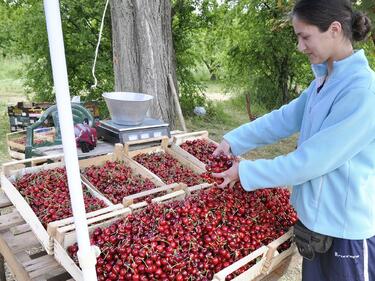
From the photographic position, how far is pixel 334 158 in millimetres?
1486

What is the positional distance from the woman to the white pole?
801 mm

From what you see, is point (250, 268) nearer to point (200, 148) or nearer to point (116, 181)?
point (116, 181)

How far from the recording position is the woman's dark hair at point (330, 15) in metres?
1.50

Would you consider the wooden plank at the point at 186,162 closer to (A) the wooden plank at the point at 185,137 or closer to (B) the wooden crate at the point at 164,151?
(B) the wooden crate at the point at 164,151

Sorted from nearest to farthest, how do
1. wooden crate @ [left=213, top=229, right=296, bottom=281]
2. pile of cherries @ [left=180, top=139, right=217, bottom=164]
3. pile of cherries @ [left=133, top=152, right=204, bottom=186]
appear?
wooden crate @ [left=213, top=229, right=296, bottom=281]
pile of cherries @ [left=133, top=152, right=204, bottom=186]
pile of cherries @ [left=180, top=139, right=217, bottom=164]

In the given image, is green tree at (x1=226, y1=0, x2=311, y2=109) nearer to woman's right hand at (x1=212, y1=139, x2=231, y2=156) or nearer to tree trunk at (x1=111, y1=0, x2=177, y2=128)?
tree trunk at (x1=111, y1=0, x2=177, y2=128)

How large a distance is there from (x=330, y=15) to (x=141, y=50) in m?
3.83

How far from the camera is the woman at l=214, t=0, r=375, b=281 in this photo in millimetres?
1472

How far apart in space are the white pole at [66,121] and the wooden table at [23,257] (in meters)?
0.82

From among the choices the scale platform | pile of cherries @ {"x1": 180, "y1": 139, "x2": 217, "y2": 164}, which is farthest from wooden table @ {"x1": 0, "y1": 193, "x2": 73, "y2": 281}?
pile of cherries @ {"x1": 180, "y1": 139, "x2": 217, "y2": 164}

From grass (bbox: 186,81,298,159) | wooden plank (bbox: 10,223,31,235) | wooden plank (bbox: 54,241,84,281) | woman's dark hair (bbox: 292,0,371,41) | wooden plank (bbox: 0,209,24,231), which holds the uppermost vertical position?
woman's dark hair (bbox: 292,0,371,41)

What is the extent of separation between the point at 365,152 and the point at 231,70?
9790 millimetres

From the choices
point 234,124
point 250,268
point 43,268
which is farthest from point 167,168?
point 234,124

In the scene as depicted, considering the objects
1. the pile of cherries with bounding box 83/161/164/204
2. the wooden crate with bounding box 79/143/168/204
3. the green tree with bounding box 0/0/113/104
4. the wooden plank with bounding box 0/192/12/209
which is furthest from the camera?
the green tree with bounding box 0/0/113/104
